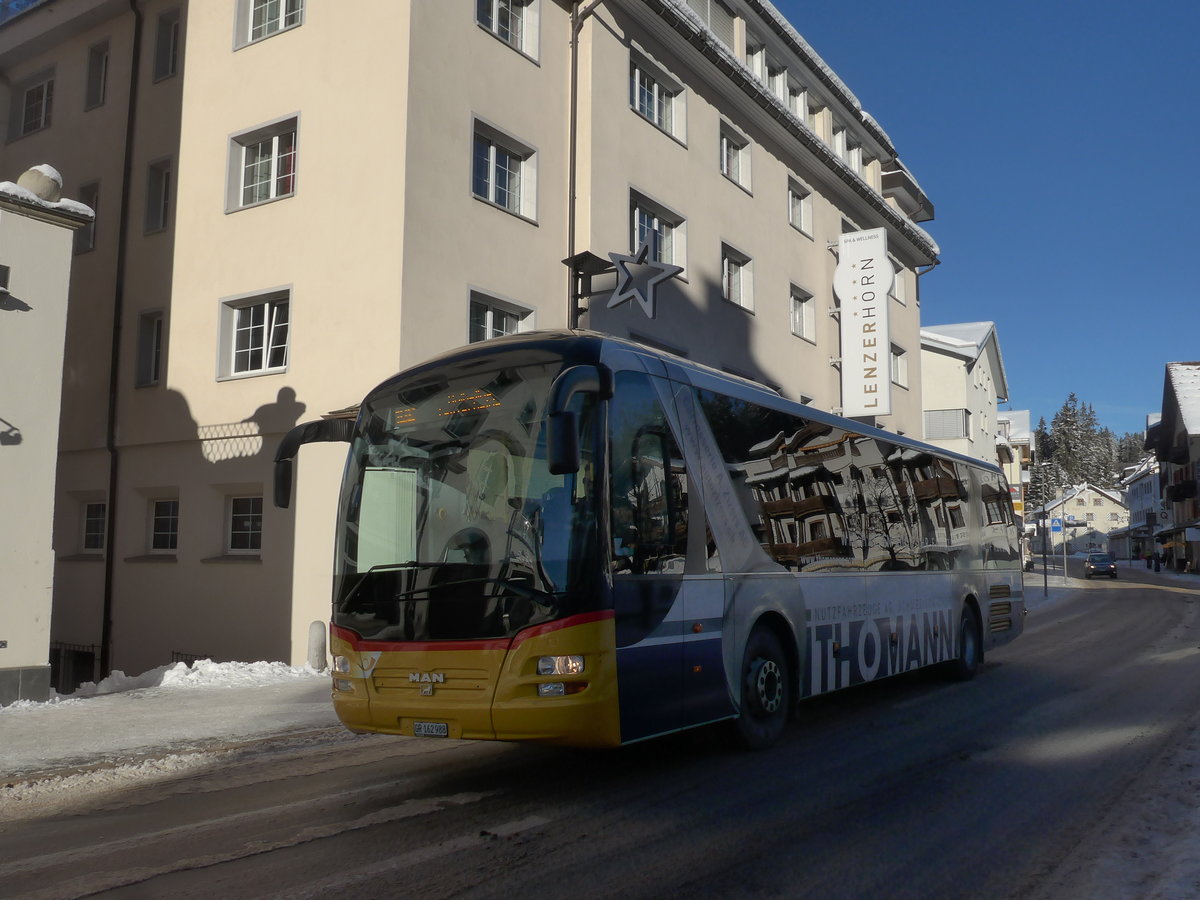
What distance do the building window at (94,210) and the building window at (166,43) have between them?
2530 mm

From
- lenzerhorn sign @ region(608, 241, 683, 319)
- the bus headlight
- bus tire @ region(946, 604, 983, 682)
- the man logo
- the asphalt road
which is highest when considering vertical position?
lenzerhorn sign @ region(608, 241, 683, 319)

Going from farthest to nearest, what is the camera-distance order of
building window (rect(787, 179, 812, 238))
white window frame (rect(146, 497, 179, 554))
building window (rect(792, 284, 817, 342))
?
building window (rect(787, 179, 812, 238))
building window (rect(792, 284, 817, 342))
white window frame (rect(146, 497, 179, 554))

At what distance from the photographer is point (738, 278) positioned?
23.5 meters

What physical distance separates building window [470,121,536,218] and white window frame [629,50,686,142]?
321 cm

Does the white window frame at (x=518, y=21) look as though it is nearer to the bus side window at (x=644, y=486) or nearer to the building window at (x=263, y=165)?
the building window at (x=263, y=165)

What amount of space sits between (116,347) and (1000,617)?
1517cm

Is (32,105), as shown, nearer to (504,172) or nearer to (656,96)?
(504,172)

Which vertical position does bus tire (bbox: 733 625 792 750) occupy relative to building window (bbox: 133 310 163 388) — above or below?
below

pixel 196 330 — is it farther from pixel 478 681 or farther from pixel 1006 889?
pixel 1006 889

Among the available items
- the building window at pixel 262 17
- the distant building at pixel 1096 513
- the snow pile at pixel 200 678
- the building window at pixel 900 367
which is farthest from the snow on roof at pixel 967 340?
the distant building at pixel 1096 513

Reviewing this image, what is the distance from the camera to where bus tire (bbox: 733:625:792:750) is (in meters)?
7.67

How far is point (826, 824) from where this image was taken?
227 inches

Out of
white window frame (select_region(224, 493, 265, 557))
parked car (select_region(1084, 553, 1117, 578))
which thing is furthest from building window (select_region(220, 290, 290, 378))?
parked car (select_region(1084, 553, 1117, 578))

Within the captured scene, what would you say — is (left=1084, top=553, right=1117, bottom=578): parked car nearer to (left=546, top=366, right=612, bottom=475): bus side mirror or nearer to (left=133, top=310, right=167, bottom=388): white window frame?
(left=133, top=310, right=167, bottom=388): white window frame
